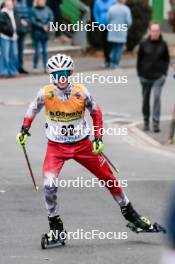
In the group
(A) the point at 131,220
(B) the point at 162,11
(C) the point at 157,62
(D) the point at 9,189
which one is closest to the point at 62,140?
(A) the point at 131,220

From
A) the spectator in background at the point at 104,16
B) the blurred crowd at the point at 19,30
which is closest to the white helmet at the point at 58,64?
the blurred crowd at the point at 19,30

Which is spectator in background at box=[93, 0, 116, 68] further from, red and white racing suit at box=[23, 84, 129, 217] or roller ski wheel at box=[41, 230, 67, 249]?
roller ski wheel at box=[41, 230, 67, 249]

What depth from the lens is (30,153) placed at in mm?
15094

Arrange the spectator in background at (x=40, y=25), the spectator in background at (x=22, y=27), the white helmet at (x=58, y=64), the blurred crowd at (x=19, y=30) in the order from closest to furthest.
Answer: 1. the white helmet at (x=58, y=64)
2. the blurred crowd at (x=19, y=30)
3. the spectator in background at (x=22, y=27)
4. the spectator in background at (x=40, y=25)

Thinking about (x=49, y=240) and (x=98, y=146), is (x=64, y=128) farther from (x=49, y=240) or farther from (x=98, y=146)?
(x=49, y=240)

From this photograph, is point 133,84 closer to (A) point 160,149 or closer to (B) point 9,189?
(A) point 160,149

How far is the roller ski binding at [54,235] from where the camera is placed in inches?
372

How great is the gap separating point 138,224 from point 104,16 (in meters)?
15.8

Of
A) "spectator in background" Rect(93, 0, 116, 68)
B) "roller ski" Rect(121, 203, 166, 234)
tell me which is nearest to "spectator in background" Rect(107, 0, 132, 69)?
"spectator in background" Rect(93, 0, 116, 68)

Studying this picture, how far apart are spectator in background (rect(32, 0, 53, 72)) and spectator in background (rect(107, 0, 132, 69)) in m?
1.51

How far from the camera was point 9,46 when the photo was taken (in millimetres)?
23812

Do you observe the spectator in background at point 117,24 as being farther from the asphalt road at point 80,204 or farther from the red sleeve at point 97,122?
the red sleeve at point 97,122

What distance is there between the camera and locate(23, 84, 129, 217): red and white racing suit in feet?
30.9

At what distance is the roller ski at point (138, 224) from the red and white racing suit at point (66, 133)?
47 cm
